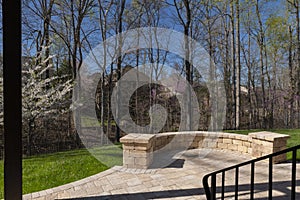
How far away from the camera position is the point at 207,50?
6586 millimetres

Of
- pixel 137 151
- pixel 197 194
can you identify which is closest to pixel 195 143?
pixel 137 151

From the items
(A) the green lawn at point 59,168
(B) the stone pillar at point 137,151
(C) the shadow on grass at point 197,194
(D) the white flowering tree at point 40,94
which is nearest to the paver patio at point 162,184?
(C) the shadow on grass at point 197,194

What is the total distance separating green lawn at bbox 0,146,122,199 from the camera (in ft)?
10.8

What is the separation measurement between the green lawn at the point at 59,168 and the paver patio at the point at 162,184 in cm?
34

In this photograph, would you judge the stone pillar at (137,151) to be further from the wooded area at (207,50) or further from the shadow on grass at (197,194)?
the wooded area at (207,50)

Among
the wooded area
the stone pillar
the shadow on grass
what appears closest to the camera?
the shadow on grass

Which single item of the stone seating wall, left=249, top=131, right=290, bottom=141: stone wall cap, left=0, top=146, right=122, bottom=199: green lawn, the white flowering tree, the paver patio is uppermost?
the white flowering tree

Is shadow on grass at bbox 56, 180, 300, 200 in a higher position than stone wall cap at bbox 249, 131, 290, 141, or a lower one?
lower

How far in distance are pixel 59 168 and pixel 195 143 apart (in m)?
2.73

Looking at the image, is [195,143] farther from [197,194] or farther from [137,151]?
[197,194]

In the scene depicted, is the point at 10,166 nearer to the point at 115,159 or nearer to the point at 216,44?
the point at 115,159

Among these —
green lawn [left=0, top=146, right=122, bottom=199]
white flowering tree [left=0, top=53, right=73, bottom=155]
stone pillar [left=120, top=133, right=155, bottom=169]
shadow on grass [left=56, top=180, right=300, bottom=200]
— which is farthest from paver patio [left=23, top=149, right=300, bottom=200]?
white flowering tree [left=0, top=53, right=73, bottom=155]

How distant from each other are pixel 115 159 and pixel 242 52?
15.3ft

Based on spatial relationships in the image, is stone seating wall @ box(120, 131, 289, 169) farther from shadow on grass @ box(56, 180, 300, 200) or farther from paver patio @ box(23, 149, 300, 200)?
shadow on grass @ box(56, 180, 300, 200)
